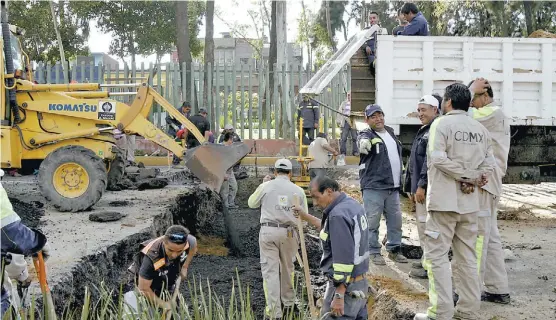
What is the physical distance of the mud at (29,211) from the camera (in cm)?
895

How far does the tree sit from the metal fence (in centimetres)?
1568

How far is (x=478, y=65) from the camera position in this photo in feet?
30.5

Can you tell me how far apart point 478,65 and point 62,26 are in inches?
1084

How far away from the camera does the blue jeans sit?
7.17 m

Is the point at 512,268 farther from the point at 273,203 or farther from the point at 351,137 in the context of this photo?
the point at 351,137

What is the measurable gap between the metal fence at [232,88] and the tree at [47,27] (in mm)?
15685

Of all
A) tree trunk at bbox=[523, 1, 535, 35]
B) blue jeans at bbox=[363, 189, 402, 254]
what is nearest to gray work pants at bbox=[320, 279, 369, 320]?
blue jeans at bbox=[363, 189, 402, 254]

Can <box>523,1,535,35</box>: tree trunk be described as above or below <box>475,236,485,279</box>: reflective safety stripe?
above

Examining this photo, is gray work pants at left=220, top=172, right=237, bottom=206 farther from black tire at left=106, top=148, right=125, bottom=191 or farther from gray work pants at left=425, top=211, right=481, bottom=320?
gray work pants at left=425, top=211, right=481, bottom=320

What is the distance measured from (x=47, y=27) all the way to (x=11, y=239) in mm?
30709

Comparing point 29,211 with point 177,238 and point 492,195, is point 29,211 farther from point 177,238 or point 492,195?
point 492,195

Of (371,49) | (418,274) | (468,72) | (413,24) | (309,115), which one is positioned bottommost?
(418,274)

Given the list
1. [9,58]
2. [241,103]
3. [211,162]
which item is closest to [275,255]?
[211,162]

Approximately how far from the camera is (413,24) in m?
9.54
